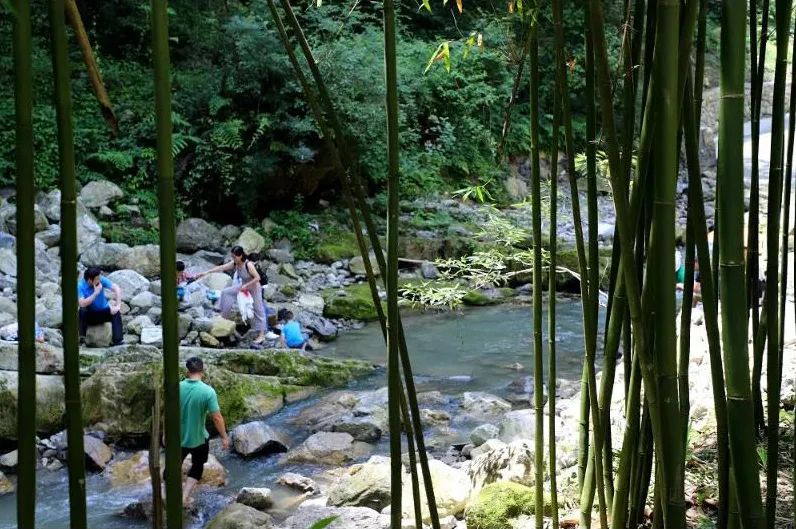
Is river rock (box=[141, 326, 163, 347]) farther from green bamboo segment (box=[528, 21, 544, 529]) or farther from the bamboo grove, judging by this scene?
the bamboo grove

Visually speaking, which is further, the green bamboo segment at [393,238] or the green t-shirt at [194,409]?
the green t-shirt at [194,409]

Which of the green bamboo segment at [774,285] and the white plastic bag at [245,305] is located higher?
the green bamboo segment at [774,285]

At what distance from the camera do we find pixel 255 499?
13.0 ft

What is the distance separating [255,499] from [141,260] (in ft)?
17.1

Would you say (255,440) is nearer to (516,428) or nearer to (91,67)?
(516,428)

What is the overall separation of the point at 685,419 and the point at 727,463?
12cm

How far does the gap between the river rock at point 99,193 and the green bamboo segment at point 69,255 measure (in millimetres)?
9332

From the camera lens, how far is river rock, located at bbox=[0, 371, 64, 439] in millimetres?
4660

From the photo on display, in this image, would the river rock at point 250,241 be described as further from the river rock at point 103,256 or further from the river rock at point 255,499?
the river rock at point 255,499

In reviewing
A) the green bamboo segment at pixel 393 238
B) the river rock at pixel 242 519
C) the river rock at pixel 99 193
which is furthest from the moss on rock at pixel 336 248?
the green bamboo segment at pixel 393 238

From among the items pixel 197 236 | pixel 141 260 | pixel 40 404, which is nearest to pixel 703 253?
pixel 40 404

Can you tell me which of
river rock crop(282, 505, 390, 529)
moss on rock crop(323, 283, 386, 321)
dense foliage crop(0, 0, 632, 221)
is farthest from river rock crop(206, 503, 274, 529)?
dense foliage crop(0, 0, 632, 221)

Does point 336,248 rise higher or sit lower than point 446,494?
higher

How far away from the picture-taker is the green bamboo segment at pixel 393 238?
1236mm
